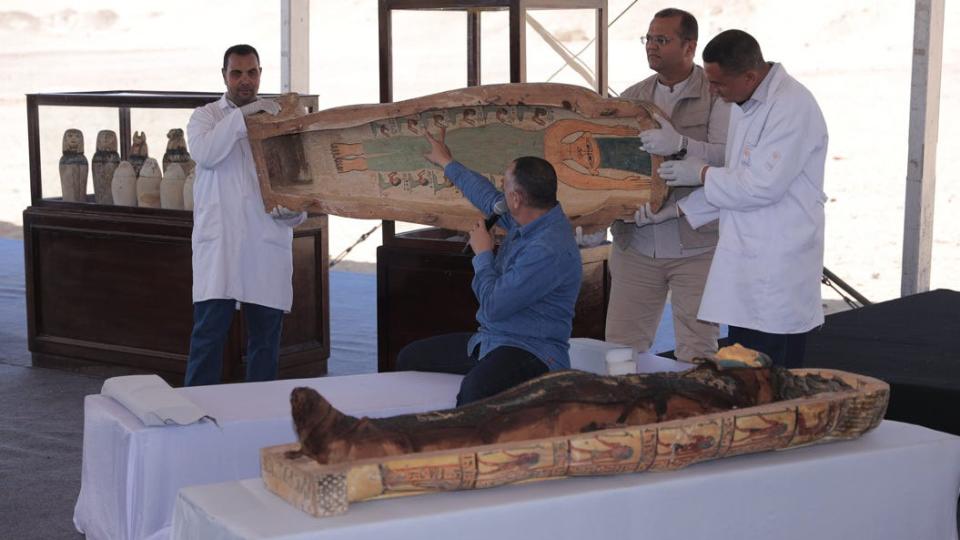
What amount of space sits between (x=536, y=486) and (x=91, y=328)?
13.6 feet

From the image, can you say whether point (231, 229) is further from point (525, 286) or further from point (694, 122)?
point (694, 122)

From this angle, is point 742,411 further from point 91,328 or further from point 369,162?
point 91,328

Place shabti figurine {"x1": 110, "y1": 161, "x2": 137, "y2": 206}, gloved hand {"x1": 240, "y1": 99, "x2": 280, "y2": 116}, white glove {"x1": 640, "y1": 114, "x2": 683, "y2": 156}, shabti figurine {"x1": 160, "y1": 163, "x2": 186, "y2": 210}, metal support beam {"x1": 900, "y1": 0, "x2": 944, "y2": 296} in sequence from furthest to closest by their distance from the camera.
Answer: metal support beam {"x1": 900, "y1": 0, "x2": 944, "y2": 296}
shabti figurine {"x1": 110, "y1": 161, "x2": 137, "y2": 206}
shabti figurine {"x1": 160, "y1": 163, "x2": 186, "y2": 210}
gloved hand {"x1": 240, "y1": 99, "x2": 280, "y2": 116}
white glove {"x1": 640, "y1": 114, "x2": 683, "y2": 156}

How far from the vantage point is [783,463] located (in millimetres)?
2895

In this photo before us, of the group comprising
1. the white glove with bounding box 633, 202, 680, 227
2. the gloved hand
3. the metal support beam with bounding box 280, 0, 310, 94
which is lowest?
the white glove with bounding box 633, 202, 680, 227

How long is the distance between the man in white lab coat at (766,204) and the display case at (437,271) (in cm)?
155

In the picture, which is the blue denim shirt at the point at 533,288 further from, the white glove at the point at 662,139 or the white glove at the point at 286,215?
the white glove at the point at 286,215

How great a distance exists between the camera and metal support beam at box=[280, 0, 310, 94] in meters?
7.34

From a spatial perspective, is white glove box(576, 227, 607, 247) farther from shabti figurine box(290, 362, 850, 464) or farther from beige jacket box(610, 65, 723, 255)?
shabti figurine box(290, 362, 850, 464)

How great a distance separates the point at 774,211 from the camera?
3.67 meters

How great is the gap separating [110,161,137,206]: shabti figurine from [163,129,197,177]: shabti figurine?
191 millimetres

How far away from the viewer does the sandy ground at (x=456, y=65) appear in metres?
6.09

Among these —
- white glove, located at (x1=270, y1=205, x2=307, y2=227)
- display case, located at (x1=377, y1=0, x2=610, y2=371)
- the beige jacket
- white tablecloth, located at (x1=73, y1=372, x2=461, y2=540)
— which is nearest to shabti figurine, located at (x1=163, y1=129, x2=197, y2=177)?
display case, located at (x1=377, y1=0, x2=610, y2=371)

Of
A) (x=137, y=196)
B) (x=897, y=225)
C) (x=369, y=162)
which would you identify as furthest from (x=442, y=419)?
(x=897, y=225)
